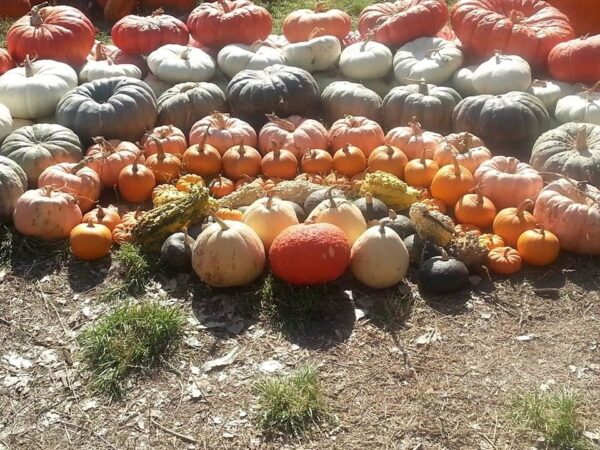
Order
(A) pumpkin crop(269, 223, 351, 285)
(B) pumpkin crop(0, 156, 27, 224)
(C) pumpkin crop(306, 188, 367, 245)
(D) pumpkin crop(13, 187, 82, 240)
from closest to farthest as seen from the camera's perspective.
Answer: (A) pumpkin crop(269, 223, 351, 285) → (C) pumpkin crop(306, 188, 367, 245) → (D) pumpkin crop(13, 187, 82, 240) → (B) pumpkin crop(0, 156, 27, 224)

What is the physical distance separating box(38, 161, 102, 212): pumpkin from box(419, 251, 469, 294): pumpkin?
8.94ft

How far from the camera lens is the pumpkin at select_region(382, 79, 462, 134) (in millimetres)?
7070

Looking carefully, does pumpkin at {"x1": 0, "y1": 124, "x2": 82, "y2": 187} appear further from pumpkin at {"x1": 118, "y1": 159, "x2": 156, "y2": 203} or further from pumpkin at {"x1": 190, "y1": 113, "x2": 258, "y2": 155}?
pumpkin at {"x1": 190, "y1": 113, "x2": 258, "y2": 155}

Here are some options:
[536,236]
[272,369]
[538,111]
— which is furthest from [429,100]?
[272,369]

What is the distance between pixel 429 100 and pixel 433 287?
2564 mm

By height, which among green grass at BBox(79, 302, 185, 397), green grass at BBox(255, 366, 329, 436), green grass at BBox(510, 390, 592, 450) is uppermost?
green grass at BBox(510, 390, 592, 450)

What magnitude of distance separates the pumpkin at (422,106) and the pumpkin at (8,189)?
11.0 ft

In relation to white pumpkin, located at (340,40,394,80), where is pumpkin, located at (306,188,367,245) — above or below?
below

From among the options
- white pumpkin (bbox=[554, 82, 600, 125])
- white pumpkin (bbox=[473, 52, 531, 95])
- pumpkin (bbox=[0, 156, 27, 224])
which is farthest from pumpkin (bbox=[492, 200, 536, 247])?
pumpkin (bbox=[0, 156, 27, 224])

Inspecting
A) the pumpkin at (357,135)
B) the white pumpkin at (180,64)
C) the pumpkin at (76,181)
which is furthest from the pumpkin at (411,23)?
the pumpkin at (76,181)

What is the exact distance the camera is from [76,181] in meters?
6.05

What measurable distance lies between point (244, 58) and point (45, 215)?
297cm

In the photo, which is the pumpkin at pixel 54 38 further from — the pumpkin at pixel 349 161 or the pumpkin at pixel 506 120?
the pumpkin at pixel 506 120

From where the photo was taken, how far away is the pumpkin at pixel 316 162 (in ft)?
20.9
